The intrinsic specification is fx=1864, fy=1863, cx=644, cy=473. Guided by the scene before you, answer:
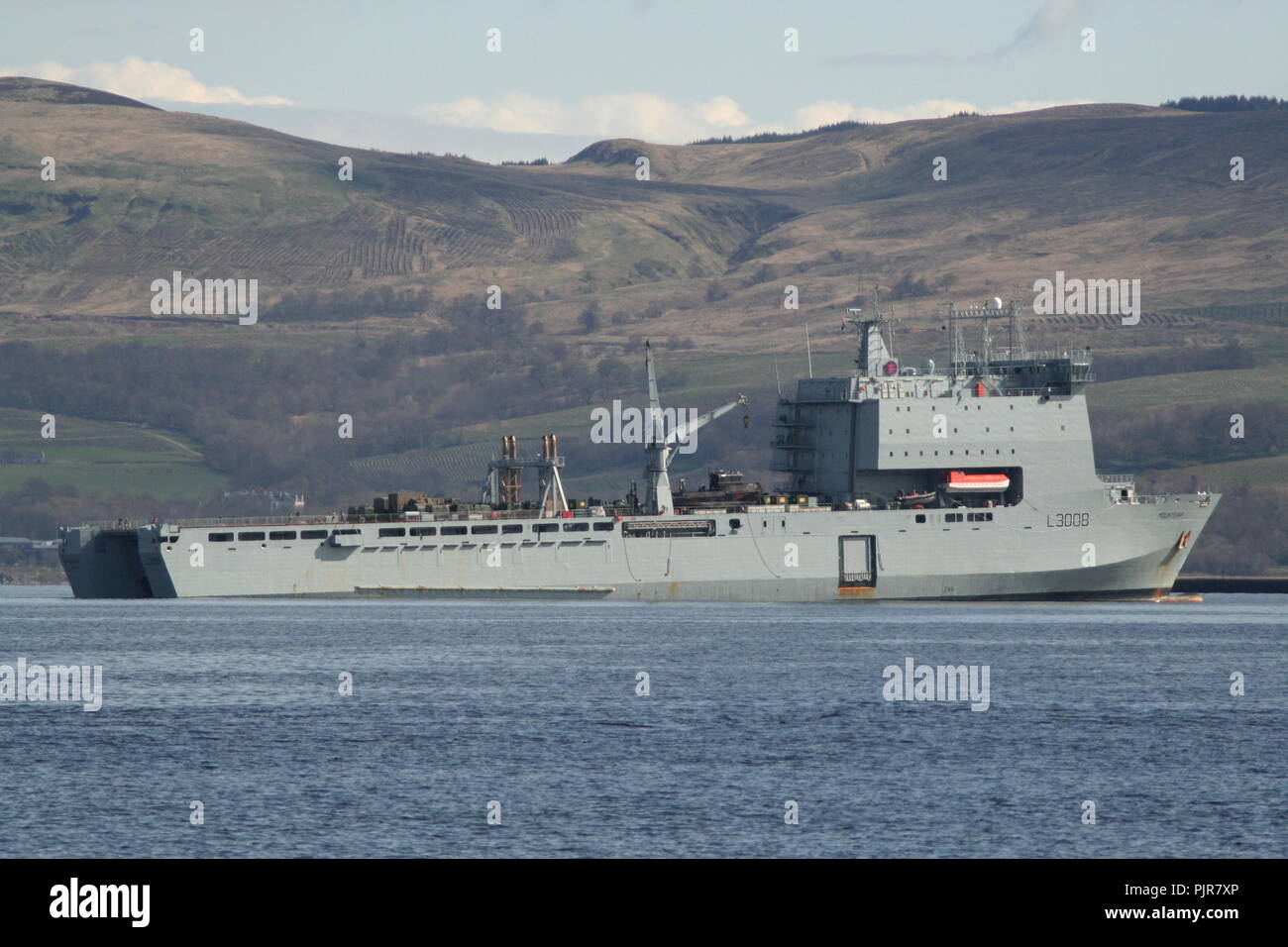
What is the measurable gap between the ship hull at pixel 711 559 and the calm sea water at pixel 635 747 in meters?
12.7

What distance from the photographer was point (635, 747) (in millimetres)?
36938

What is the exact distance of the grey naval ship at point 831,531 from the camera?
7875cm

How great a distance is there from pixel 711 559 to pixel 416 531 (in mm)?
12802

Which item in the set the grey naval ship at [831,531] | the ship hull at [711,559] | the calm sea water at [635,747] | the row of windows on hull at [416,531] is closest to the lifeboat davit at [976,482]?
the grey naval ship at [831,531]

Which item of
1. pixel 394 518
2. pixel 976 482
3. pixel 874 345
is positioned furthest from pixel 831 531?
pixel 394 518

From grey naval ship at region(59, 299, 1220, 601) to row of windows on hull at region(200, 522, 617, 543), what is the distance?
0.30ft

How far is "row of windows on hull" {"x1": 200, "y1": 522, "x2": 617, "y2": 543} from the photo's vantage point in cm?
7769

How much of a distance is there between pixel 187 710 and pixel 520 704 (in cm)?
760

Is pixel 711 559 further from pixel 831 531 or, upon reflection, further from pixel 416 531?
pixel 416 531

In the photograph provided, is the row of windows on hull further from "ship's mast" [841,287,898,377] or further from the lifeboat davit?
the lifeboat davit

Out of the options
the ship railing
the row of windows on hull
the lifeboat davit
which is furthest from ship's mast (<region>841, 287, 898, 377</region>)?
the row of windows on hull
